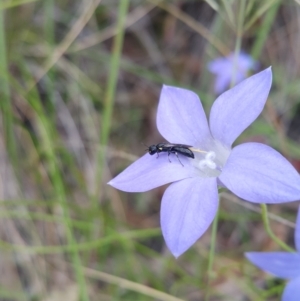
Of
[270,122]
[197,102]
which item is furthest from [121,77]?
[197,102]

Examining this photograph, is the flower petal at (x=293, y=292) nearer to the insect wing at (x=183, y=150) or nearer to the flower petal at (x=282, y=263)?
the flower petal at (x=282, y=263)

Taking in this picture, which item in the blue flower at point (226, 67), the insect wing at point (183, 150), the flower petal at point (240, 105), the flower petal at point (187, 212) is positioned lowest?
the flower petal at point (187, 212)

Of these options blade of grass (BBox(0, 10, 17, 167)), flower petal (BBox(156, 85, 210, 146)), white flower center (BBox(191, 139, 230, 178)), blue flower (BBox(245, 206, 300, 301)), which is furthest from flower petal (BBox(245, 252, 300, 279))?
blade of grass (BBox(0, 10, 17, 167))

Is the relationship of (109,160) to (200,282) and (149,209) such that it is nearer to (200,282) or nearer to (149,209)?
(149,209)

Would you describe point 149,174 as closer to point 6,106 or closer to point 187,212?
point 187,212

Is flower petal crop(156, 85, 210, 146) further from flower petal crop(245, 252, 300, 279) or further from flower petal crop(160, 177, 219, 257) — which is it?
flower petal crop(245, 252, 300, 279)

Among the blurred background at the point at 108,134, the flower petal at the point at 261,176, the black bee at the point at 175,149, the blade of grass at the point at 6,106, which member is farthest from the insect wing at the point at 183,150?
the blade of grass at the point at 6,106
